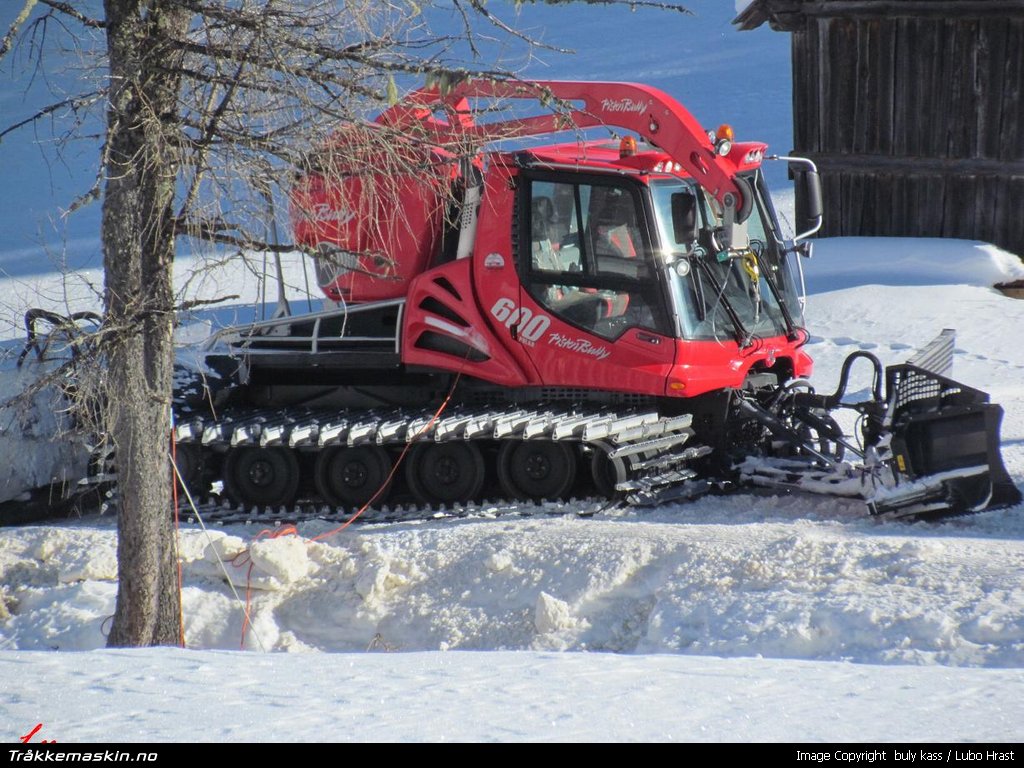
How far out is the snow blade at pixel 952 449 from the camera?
738cm

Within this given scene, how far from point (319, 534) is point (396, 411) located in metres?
1.07

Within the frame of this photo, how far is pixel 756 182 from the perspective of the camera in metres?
8.97

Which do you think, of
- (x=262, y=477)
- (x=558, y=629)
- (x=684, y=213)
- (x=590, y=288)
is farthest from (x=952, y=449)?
(x=262, y=477)

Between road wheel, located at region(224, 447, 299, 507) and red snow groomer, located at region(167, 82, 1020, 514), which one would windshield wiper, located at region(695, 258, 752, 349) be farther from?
road wheel, located at region(224, 447, 299, 507)

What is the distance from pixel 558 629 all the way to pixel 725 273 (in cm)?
288

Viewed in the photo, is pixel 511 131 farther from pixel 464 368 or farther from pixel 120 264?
pixel 120 264

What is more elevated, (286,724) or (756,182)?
(756,182)

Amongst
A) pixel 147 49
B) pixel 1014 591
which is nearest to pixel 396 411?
pixel 147 49

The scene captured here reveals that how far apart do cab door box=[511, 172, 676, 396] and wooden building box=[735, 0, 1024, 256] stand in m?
8.30

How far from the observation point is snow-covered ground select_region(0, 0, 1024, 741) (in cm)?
439

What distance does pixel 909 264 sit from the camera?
14695 millimetres

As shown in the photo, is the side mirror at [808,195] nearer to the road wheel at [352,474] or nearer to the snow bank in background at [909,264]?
the road wheel at [352,474]

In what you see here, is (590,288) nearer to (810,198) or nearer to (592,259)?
(592,259)

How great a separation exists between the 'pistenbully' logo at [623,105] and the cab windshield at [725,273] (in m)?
0.48
